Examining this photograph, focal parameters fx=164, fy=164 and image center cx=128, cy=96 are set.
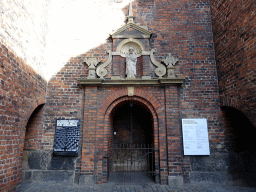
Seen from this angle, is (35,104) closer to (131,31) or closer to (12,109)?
(12,109)

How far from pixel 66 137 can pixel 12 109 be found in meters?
1.84

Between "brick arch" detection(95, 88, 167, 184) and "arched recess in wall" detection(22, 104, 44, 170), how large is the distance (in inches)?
75.5

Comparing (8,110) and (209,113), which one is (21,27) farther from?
(209,113)

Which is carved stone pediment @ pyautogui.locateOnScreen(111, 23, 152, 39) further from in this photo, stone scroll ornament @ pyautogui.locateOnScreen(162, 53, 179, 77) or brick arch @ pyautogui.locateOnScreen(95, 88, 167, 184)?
brick arch @ pyautogui.locateOnScreen(95, 88, 167, 184)

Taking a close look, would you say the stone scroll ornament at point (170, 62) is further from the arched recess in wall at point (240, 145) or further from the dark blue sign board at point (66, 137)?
the dark blue sign board at point (66, 137)

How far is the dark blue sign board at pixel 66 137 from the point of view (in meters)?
5.21

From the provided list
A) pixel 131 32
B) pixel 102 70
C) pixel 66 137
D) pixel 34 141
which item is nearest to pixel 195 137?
pixel 102 70

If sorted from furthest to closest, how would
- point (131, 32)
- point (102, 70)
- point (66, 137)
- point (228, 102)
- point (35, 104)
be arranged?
point (131, 32) < point (102, 70) < point (66, 137) < point (228, 102) < point (35, 104)

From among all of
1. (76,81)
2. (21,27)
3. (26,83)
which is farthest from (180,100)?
(21,27)

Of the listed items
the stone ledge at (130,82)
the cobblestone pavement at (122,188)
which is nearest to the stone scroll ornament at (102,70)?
the stone ledge at (130,82)

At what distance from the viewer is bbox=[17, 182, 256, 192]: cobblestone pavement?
4570 mm

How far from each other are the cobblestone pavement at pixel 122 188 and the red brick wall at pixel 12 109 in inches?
29.8

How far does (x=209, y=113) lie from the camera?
5.52 meters

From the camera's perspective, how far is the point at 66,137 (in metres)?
5.30
